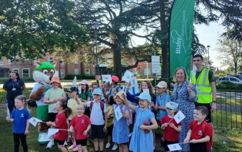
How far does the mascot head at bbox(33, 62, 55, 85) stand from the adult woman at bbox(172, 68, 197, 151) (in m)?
3.63

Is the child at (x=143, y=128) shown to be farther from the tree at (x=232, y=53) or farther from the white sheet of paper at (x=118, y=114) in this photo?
the tree at (x=232, y=53)

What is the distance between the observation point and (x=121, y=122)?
770 centimetres

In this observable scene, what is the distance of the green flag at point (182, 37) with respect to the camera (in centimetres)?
890

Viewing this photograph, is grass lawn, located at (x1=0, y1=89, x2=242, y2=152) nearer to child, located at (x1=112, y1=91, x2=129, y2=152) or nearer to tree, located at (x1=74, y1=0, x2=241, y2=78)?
child, located at (x1=112, y1=91, x2=129, y2=152)

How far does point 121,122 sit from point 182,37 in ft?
9.07

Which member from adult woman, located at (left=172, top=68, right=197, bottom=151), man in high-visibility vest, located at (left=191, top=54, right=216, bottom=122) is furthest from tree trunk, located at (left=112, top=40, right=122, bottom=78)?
adult woman, located at (left=172, top=68, right=197, bottom=151)

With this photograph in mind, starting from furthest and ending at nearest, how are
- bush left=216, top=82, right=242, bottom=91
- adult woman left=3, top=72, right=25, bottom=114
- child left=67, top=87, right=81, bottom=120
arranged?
bush left=216, top=82, right=242, bottom=91 < adult woman left=3, top=72, right=25, bottom=114 < child left=67, top=87, right=81, bottom=120

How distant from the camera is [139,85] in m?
8.70

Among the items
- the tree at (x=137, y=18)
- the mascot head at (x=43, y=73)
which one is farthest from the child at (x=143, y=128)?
the tree at (x=137, y=18)

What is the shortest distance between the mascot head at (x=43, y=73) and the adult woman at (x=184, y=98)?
11.9 ft

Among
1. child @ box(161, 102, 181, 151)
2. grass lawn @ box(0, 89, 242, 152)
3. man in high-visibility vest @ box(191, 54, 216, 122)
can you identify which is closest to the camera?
child @ box(161, 102, 181, 151)

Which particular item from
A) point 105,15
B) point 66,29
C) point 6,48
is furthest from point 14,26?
point 105,15

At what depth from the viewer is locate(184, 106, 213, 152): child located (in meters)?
5.71

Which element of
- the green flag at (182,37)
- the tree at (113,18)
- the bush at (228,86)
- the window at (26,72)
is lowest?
the bush at (228,86)
